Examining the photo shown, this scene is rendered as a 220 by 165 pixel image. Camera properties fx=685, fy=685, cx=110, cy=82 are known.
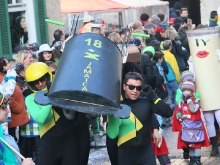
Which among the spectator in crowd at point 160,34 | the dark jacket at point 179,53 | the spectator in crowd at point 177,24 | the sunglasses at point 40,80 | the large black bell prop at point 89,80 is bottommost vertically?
the dark jacket at point 179,53

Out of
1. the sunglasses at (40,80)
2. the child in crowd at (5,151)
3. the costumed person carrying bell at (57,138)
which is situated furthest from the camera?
the sunglasses at (40,80)

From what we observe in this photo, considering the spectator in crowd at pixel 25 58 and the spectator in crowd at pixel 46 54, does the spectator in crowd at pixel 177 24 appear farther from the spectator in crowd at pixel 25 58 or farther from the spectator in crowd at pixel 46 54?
the spectator in crowd at pixel 25 58

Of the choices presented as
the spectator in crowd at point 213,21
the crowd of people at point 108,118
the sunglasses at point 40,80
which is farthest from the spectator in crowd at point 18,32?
the spectator in crowd at point 213,21

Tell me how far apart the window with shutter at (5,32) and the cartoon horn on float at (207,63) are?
400 cm

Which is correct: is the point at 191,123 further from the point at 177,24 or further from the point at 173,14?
the point at 173,14

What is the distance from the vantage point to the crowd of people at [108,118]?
7.18 metres

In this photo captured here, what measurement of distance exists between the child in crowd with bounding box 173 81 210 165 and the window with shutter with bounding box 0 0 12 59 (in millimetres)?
4132

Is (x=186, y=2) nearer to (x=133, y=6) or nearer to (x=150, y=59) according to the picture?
(x=133, y=6)

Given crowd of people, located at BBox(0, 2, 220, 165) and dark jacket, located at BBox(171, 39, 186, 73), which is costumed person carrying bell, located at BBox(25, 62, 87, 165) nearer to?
crowd of people, located at BBox(0, 2, 220, 165)

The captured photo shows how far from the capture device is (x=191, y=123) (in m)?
9.48

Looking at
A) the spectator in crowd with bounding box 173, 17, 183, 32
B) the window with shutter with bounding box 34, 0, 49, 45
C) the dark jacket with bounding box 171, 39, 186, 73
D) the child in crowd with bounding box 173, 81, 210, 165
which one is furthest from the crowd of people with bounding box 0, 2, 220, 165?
the spectator in crowd with bounding box 173, 17, 183, 32

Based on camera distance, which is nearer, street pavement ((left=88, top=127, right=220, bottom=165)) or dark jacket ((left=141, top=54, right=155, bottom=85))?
street pavement ((left=88, top=127, right=220, bottom=165))

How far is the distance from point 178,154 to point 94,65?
4.36 m

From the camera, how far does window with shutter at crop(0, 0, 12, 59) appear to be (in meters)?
12.4
